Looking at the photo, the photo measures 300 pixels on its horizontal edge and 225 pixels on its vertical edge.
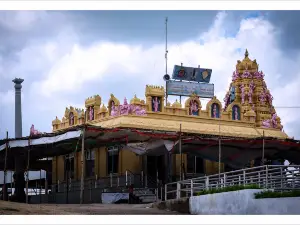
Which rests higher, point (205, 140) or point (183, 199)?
point (205, 140)

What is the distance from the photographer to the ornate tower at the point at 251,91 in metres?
47.0

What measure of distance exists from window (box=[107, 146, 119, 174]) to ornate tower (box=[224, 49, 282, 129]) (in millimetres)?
15827

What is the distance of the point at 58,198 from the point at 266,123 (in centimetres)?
1391

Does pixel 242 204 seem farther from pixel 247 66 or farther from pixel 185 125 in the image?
pixel 247 66

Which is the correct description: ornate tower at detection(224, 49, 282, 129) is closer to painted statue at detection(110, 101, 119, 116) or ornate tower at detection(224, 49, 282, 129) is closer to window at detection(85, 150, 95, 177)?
painted statue at detection(110, 101, 119, 116)

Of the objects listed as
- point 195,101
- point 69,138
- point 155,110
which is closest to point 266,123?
point 195,101

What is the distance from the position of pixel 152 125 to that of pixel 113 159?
2.58m

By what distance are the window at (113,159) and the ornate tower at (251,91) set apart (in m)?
15.8

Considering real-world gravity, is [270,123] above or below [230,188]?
above

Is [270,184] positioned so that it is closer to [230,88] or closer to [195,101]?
[195,101]

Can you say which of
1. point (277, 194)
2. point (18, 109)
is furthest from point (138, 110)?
point (18, 109)

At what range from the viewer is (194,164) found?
34281 millimetres

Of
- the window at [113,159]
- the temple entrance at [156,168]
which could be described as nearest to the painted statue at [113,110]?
the window at [113,159]

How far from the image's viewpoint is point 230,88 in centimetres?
5003
